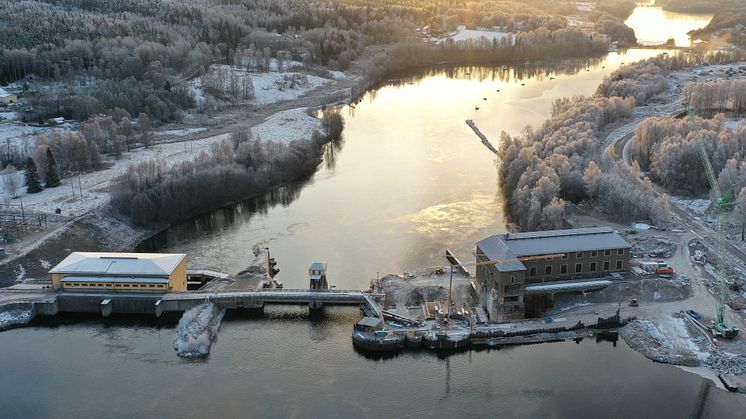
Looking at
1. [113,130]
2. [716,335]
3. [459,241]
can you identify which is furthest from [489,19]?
[716,335]

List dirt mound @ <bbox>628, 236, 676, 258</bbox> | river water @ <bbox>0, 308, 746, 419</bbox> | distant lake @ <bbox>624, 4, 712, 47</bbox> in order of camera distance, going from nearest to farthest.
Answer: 1. river water @ <bbox>0, 308, 746, 419</bbox>
2. dirt mound @ <bbox>628, 236, 676, 258</bbox>
3. distant lake @ <bbox>624, 4, 712, 47</bbox>

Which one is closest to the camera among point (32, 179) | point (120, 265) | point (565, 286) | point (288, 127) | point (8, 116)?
point (565, 286)

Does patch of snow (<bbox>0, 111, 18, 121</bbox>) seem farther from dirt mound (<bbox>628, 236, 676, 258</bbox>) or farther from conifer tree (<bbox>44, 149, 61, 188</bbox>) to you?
dirt mound (<bbox>628, 236, 676, 258</bbox>)

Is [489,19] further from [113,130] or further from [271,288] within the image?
[271,288]

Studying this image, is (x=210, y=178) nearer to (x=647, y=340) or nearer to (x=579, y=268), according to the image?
(x=579, y=268)

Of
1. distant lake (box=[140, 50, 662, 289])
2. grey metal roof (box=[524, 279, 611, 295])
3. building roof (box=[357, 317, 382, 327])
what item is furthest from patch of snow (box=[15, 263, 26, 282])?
grey metal roof (box=[524, 279, 611, 295])

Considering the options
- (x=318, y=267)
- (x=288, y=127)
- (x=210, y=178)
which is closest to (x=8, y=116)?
(x=288, y=127)

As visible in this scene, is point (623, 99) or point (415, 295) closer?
point (415, 295)
